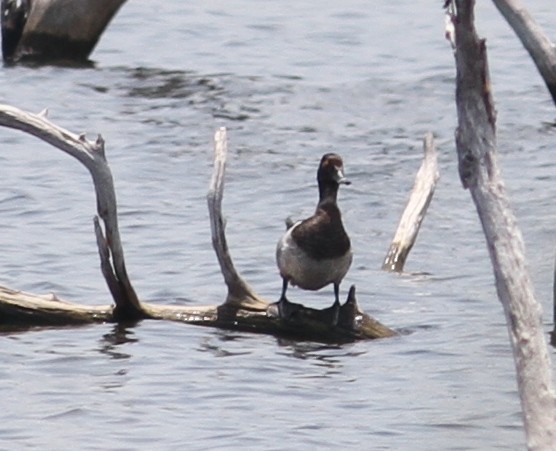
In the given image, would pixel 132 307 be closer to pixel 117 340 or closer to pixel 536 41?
pixel 117 340

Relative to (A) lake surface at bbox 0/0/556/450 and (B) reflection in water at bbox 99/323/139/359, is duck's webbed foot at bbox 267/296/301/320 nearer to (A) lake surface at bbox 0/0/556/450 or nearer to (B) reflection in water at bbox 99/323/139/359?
(A) lake surface at bbox 0/0/556/450

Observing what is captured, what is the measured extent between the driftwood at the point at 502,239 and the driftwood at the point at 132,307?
3.48 m

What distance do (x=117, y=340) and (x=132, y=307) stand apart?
0.18 meters

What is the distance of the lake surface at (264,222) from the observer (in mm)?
6852

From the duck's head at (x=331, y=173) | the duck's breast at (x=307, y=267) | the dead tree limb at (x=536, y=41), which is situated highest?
the dead tree limb at (x=536, y=41)

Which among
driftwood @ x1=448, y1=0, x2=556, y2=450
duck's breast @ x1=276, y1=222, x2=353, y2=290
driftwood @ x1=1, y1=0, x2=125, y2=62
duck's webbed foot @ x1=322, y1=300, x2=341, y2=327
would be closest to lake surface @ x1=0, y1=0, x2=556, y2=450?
duck's webbed foot @ x1=322, y1=300, x2=341, y2=327

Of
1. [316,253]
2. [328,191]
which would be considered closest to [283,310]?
[316,253]

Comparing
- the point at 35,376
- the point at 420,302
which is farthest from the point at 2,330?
the point at 420,302

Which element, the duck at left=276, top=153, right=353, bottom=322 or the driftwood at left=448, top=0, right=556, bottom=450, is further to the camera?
the duck at left=276, top=153, right=353, bottom=322

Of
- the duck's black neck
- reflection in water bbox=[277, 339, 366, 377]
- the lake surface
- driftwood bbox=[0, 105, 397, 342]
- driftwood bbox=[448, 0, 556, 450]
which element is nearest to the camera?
driftwood bbox=[448, 0, 556, 450]

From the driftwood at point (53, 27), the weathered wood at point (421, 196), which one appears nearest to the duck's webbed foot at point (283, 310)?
the weathered wood at point (421, 196)

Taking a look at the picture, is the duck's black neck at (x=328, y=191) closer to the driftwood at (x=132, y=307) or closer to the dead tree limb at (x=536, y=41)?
the driftwood at (x=132, y=307)

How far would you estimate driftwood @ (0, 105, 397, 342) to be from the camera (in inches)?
292

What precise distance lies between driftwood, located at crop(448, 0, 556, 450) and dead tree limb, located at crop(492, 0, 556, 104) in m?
3.73
